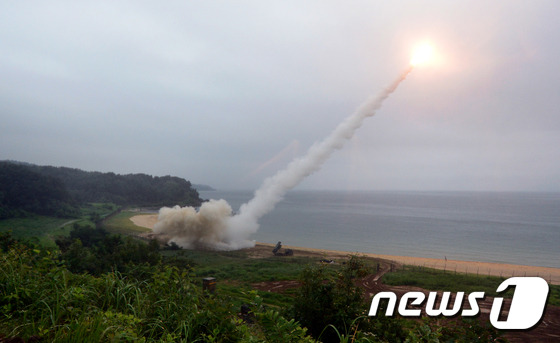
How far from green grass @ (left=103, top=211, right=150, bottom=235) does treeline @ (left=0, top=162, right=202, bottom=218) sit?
8795 mm

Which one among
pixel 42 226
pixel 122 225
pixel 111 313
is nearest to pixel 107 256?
pixel 111 313

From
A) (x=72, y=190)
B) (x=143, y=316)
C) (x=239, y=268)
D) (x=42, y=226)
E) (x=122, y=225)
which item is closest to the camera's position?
(x=143, y=316)

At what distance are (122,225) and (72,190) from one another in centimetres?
3928

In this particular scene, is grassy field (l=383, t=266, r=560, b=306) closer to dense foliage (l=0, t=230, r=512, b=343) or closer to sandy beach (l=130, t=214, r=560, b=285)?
sandy beach (l=130, t=214, r=560, b=285)

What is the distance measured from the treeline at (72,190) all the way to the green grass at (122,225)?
28.9 feet

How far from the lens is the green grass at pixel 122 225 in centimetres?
6131

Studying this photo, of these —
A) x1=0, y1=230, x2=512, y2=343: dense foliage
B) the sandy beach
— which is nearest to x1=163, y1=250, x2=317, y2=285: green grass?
the sandy beach

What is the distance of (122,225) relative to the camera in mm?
70000

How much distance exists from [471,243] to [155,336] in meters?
72.8

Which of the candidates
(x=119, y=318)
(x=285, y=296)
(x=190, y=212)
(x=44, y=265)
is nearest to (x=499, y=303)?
(x=119, y=318)

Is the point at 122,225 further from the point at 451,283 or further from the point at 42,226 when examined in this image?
the point at 451,283

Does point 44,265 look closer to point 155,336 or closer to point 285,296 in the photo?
point 155,336

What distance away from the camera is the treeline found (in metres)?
66.0

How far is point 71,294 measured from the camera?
482 centimetres
